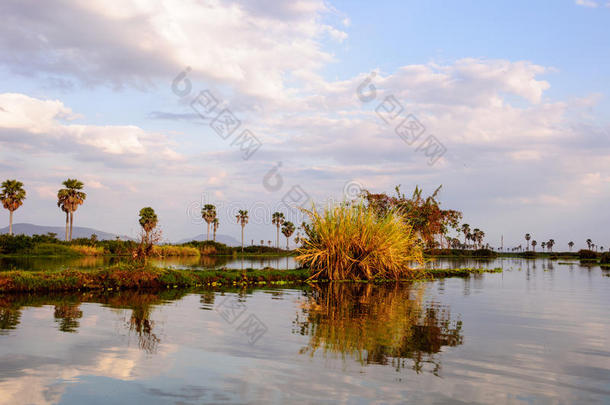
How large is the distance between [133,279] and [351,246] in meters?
9.42

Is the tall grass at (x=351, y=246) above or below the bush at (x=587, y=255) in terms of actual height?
above

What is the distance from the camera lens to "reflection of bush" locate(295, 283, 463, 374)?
6.71 meters

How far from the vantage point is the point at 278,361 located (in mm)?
6230

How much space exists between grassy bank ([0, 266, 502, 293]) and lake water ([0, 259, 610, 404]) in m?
1.81

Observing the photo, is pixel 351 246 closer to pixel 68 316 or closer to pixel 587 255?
pixel 68 316

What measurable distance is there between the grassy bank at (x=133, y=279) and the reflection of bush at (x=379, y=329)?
18.1ft

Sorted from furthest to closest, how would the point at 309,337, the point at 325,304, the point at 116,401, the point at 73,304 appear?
1. the point at 325,304
2. the point at 73,304
3. the point at 309,337
4. the point at 116,401

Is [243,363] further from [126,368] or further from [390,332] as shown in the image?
[390,332]

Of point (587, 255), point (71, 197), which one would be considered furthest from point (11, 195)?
point (587, 255)

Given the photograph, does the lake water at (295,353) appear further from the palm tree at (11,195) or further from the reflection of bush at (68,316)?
the palm tree at (11,195)

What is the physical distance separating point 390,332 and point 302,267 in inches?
584

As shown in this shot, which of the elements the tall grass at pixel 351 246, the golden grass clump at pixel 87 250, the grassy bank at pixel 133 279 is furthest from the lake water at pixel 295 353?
the golden grass clump at pixel 87 250

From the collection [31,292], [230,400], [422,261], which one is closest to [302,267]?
[422,261]

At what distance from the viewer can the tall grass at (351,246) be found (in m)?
20.2
